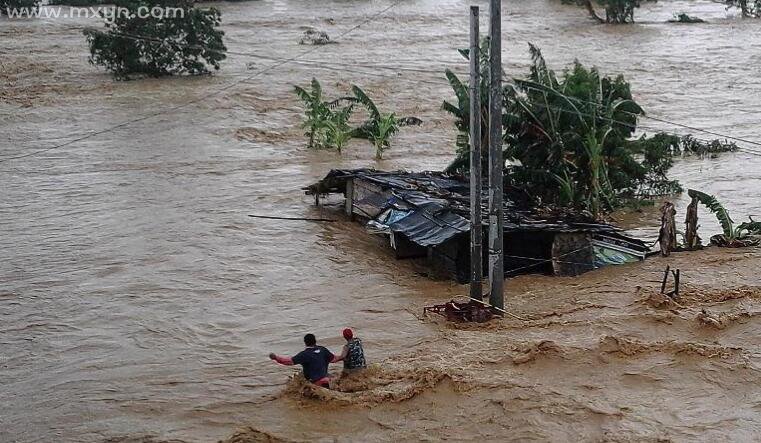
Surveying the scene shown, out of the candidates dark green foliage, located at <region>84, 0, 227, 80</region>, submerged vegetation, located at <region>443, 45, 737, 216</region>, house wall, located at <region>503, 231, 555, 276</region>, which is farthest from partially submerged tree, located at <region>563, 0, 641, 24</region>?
house wall, located at <region>503, 231, 555, 276</region>

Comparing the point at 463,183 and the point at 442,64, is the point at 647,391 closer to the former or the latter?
the point at 463,183

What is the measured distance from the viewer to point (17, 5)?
46312mm

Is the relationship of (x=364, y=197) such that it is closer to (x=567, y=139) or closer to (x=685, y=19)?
(x=567, y=139)

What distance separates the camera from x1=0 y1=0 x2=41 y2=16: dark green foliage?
46.1 meters

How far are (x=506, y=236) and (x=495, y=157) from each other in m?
2.75

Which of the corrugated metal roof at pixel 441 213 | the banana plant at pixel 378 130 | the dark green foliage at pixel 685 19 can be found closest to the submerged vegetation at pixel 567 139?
the corrugated metal roof at pixel 441 213

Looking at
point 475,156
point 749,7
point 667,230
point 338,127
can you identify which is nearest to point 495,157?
point 475,156

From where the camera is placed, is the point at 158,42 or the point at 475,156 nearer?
the point at 475,156

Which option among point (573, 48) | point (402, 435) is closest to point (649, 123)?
point (573, 48)

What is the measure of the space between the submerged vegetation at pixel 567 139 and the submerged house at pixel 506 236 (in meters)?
1.67

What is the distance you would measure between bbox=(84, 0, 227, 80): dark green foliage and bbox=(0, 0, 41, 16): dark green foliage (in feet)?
54.7

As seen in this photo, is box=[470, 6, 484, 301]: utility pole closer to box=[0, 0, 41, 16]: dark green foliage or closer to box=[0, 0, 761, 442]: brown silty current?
box=[0, 0, 761, 442]: brown silty current

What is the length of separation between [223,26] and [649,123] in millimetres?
23419

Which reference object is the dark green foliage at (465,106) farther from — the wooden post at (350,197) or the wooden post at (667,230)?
the wooden post at (667,230)
